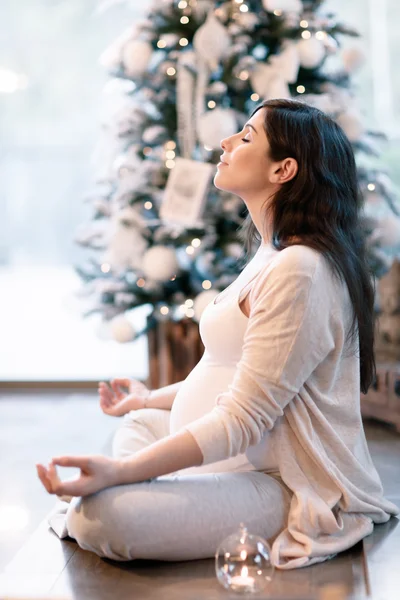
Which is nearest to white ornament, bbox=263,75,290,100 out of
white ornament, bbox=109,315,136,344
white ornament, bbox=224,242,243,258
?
white ornament, bbox=224,242,243,258

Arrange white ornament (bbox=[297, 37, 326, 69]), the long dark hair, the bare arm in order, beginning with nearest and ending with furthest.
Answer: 1. the bare arm
2. the long dark hair
3. white ornament (bbox=[297, 37, 326, 69])

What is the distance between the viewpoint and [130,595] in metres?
1.73

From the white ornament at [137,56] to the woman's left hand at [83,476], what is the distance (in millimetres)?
2441

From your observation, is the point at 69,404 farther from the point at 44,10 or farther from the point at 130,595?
the point at 130,595

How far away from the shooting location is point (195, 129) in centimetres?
383

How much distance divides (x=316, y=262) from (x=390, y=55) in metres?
3.21

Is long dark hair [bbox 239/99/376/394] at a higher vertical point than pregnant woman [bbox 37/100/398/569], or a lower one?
higher

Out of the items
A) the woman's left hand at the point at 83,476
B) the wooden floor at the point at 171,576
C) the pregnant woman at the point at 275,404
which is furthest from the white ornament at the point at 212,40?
the woman's left hand at the point at 83,476

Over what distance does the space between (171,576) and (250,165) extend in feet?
3.00

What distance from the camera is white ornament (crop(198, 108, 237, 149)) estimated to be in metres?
3.60

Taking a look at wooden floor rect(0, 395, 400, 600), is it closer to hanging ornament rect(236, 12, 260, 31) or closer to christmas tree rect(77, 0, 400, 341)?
christmas tree rect(77, 0, 400, 341)

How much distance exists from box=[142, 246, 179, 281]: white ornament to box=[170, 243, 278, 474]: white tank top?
5.57ft

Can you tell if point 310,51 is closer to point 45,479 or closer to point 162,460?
point 162,460

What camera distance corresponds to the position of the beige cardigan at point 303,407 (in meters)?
1.79
